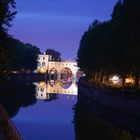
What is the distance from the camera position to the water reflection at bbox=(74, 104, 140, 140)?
171 ft

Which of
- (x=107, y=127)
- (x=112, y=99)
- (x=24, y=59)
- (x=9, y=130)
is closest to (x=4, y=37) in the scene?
(x=9, y=130)

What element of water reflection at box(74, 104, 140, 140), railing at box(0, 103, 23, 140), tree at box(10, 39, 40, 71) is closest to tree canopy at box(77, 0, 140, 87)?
water reflection at box(74, 104, 140, 140)

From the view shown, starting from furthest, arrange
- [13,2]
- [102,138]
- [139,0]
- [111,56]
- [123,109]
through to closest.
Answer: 1. [111,56]
2. [139,0]
3. [123,109]
4. [102,138]
5. [13,2]

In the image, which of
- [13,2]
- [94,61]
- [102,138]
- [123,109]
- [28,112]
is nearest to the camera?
[13,2]

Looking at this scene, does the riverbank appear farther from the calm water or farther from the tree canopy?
the tree canopy

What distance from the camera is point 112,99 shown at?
70250mm

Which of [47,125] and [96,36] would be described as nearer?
[47,125]

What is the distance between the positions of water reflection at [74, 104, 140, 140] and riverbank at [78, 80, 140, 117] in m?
0.79

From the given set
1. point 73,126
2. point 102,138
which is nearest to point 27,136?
point 102,138

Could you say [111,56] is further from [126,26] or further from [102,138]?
[102,138]

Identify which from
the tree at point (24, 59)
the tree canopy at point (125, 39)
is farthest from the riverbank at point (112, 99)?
the tree at point (24, 59)

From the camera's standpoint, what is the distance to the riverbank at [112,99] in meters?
59.2

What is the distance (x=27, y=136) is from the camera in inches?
2092

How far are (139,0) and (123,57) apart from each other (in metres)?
7.37
